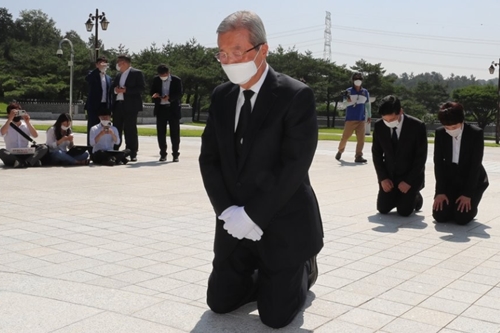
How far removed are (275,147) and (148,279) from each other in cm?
152

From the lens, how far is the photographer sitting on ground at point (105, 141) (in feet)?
42.3

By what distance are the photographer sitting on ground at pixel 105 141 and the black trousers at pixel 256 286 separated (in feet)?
29.5

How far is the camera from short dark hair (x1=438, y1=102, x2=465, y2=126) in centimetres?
738

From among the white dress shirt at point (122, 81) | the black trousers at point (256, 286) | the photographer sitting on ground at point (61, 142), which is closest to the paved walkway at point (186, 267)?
the black trousers at point (256, 286)

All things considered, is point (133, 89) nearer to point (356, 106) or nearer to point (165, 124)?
point (165, 124)

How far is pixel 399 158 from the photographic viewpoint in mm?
8133

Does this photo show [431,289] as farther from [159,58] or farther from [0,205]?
[159,58]

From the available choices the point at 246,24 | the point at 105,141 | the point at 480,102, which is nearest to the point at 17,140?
the point at 105,141

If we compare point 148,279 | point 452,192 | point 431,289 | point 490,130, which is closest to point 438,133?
point 452,192

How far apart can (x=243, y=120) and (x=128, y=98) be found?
9.90 m

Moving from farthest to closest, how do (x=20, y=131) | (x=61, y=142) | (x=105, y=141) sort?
(x=105, y=141)
(x=61, y=142)
(x=20, y=131)

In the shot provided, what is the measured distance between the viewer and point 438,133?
25.8 ft

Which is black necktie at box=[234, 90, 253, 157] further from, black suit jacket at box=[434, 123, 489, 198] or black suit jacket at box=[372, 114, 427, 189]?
black suit jacket at box=[372, 114, 427, 189]

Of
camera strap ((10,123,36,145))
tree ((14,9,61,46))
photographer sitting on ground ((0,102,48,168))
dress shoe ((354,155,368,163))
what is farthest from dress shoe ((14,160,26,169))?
tree ((14,9,61,46))
